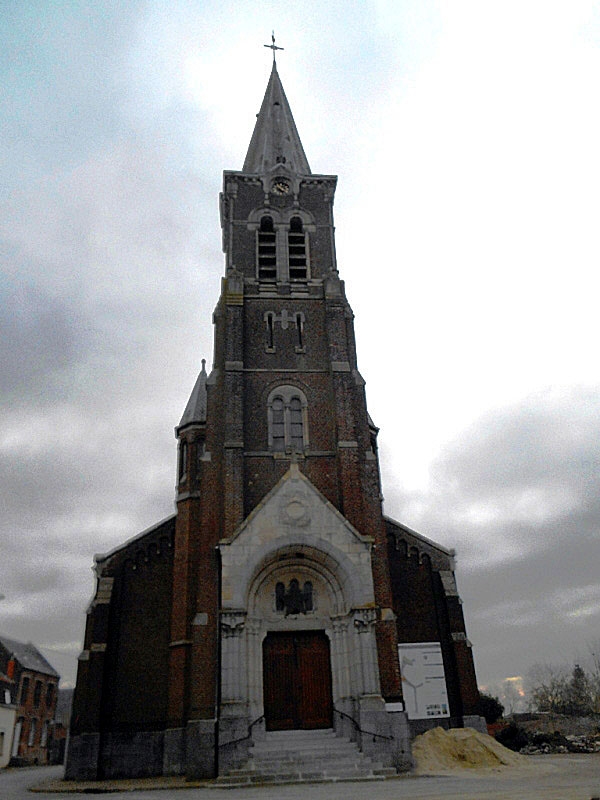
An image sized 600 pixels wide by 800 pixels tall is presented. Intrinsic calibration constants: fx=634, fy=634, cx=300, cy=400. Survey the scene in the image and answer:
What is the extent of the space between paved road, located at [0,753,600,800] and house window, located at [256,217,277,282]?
2097 cm

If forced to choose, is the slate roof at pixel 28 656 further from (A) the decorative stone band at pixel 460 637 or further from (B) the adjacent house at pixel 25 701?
(A) the decorative stone band at pixel 460 637

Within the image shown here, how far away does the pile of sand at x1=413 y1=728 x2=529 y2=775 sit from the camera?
19.7 metres

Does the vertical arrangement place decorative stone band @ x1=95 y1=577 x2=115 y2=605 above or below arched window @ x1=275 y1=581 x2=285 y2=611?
above

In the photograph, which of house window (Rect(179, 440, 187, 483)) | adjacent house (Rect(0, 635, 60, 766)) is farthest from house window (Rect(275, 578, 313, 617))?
adjacent house (Rect(0, 635, 60, 766))

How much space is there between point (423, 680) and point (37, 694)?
3968 cm

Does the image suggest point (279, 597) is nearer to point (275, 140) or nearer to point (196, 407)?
point (196, 407)

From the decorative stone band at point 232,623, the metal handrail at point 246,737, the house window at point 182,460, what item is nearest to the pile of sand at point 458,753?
the metal handrail at point 246,737

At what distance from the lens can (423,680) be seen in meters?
24.7

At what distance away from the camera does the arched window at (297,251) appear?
30.8 meters

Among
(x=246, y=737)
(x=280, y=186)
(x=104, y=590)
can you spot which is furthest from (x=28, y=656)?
(x=280, y=186)

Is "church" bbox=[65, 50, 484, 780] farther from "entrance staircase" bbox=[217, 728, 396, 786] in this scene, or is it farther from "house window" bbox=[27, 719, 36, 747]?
"house window" bbox=[27, 719, 36, 747]

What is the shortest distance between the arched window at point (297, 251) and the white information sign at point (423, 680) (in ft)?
56.3

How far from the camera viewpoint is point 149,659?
79.9 feet

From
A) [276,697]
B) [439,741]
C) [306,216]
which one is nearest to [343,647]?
[276,697]
